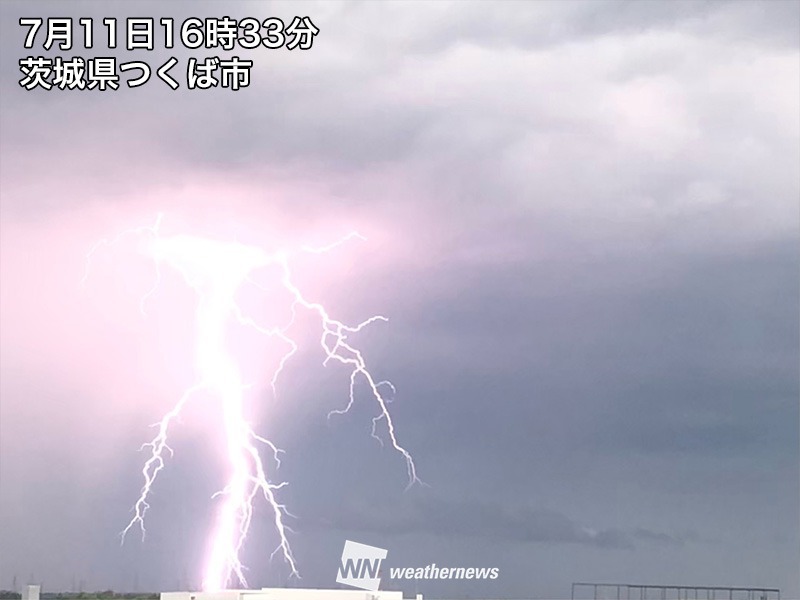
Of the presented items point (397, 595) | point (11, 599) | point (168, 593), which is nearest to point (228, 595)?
point (168, 593)

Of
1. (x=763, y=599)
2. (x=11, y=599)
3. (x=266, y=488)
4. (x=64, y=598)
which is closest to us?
(x=266, y=488)

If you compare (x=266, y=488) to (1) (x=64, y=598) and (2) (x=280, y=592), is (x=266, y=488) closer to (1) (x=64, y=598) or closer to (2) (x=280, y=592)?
(2) (x=280, y=592)

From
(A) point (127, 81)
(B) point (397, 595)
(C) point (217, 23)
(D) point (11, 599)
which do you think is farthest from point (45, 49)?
(D) point (11, 599)

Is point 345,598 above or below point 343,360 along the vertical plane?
below

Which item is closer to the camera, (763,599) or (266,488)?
(266,488)

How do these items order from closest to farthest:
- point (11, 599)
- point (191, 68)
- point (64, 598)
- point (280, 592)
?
point (191, 68) < point (280, 592) < point (64, 598) < point (11, 599)

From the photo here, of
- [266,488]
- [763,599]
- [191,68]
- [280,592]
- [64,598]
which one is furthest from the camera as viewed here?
[64,598]

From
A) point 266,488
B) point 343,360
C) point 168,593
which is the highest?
point 343,360

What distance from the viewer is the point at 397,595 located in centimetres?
5006

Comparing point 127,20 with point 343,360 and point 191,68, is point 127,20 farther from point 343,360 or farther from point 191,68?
point 343,360

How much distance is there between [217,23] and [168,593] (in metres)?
21.8

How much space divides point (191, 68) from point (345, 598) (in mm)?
22608

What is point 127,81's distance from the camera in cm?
3478

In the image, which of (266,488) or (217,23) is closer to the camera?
(217,23)
